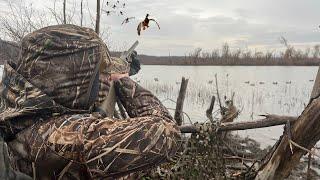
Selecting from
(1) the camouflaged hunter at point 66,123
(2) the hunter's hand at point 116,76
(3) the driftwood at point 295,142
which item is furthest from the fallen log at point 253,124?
(1) the camouflaged hunter at point 66,123

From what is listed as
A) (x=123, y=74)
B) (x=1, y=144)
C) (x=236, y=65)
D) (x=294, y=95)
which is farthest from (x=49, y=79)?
(x=236, y=65)

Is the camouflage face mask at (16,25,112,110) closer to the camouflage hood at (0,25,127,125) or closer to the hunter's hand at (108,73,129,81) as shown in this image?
the camouflage hood at (0,25,127,125)

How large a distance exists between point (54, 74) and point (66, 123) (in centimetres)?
19

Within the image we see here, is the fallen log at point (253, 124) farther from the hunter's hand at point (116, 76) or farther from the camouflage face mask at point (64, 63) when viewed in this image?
the camouflage face mask at point (64, 63)

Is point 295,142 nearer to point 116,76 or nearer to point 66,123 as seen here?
point 116,76

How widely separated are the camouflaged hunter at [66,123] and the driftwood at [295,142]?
212 cm

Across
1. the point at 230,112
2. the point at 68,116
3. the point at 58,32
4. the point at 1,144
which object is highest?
the point at 58,32

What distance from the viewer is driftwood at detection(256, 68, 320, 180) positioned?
3576 mm

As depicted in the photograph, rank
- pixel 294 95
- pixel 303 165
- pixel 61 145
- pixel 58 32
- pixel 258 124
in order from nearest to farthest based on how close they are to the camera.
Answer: pixel 61 145
pixel 58 32
pixel 258 124
pixel 303 165
pixel 294 95

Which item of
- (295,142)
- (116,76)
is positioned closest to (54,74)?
(116,76)

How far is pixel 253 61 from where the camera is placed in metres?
49.7

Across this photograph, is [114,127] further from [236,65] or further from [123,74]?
[236,65]

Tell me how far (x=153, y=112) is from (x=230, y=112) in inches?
150

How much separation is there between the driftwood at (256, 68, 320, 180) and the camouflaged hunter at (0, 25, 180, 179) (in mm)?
2120
